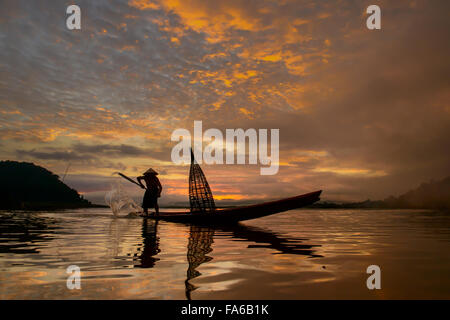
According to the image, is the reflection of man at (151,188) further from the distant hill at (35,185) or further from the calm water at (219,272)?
the distant hill at (35,185)

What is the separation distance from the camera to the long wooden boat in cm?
1691

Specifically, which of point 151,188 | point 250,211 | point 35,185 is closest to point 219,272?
point 250,211

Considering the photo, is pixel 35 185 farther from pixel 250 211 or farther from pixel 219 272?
pixel 219 272

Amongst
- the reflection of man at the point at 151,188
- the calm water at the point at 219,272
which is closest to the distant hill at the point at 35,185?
the reflection of man at the point at 151,188

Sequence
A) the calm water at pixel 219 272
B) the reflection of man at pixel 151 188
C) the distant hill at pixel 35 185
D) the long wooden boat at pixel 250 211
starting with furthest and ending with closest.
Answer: the distant hill at pixel 35 185, the reflection of man at pixel 151 188, the long wooden boat at pixel 250 211, the calm water at pixel 219 272

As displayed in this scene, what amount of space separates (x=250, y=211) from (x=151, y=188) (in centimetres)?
936

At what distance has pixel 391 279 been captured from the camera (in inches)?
222

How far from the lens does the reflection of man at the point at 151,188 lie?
23359mm

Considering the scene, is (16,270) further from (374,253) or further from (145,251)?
(374,253)

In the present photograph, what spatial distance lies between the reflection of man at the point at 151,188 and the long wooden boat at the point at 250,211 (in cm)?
421

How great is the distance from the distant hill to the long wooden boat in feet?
451

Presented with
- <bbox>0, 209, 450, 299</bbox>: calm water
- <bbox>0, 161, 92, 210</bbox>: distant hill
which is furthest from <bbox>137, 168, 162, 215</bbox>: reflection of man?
<bbox>0, 161, 92, 210</bbox>: distant hill

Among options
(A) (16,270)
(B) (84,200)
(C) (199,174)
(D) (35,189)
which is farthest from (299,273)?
(D) (35,189)
